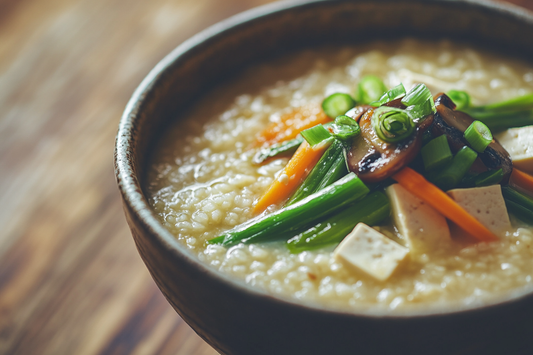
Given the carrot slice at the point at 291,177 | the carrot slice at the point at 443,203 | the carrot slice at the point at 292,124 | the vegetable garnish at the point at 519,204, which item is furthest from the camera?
the carrot slice at the point at 292,124

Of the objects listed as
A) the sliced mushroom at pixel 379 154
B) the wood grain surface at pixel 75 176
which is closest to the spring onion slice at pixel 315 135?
the sliced mushroom at pixel 379 154

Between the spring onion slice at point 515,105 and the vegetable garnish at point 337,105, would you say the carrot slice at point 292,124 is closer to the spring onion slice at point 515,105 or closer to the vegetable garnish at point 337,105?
the vegetable garnish at point 337,105

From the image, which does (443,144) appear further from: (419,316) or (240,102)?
(240,102)

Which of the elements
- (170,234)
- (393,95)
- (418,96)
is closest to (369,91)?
(393,95)

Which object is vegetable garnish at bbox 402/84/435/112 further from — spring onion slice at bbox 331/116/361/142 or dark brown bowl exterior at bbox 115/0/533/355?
dark brown bowl exterior at bbox 115/0/533/355

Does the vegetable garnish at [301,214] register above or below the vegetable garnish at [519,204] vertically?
above

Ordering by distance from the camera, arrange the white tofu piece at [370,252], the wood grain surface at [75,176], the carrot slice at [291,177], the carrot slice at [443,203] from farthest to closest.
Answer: the wood grain surface at [75,176] < the carrot slice at [291,177] < the carrot slice at [443,203] < the white tofu piece at [370,252]

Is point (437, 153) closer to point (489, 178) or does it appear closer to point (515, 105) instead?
point (489, 178)
